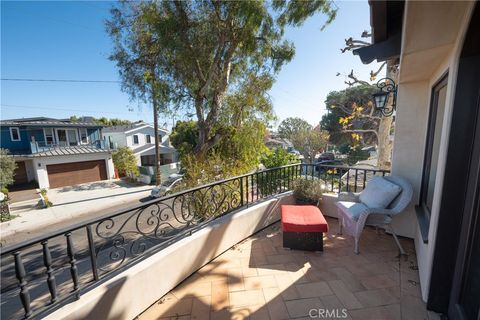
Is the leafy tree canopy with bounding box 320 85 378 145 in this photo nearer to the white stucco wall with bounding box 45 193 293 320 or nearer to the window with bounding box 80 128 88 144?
the white stucco wall with bounding box 45 193 293 320

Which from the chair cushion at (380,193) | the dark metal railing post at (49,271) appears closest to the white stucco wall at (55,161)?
the dark metal railing post at (49,271)

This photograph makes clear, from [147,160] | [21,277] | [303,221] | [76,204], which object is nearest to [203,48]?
[303,221]

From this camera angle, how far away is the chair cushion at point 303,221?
2.46m

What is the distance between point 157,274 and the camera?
185 centimetres

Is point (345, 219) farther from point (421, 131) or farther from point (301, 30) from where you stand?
point (301, 30)

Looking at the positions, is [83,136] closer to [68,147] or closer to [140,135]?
[68,147]

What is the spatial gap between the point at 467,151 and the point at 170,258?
244 centimetres

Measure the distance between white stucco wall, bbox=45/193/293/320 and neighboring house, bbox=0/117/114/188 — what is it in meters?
15.6

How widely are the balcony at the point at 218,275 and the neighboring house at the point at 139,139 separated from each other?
17.6 m

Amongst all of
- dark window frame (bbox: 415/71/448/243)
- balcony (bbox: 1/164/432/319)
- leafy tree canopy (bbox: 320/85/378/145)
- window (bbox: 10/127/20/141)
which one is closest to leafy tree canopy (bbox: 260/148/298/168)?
balcony (bbox: 1/164/432/319)

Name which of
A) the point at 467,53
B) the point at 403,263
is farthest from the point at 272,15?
the point at 403,263

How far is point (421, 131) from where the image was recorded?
8.87 ft

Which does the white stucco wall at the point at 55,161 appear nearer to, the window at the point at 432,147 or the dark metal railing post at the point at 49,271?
the dark metal railing post at the point at 49,271

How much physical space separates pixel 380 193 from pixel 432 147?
29.5 inches
